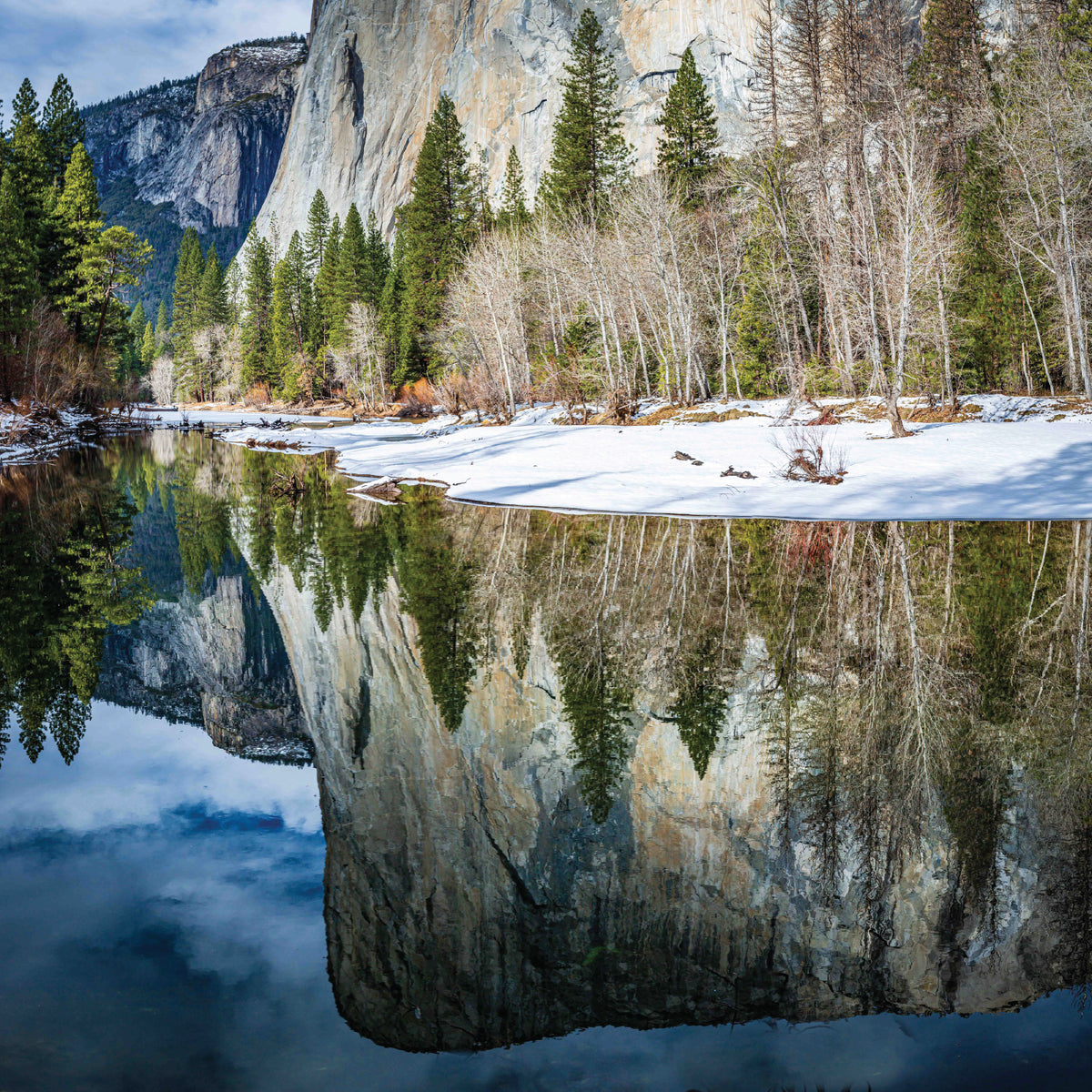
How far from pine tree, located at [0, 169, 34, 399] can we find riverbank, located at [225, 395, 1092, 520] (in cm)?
1504

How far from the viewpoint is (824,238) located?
98.5 feet

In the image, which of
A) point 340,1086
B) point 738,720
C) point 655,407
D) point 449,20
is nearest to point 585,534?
point 738,720

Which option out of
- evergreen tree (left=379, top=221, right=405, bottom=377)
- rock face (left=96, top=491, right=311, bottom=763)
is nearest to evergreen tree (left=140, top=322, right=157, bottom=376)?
evergreen tree (left=379, top=221, right=405, bottom=377)

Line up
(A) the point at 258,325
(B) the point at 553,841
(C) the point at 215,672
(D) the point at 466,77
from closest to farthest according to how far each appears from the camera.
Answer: (B) the point at 553,841 → (C) the point at 215,672 → (D) the point at 466,77 → (A) the point at 258,325

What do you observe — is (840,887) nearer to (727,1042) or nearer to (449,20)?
(727,1042)

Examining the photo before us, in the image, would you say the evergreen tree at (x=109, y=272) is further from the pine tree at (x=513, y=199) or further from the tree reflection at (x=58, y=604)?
the tree reflection at (x=58, y=604)

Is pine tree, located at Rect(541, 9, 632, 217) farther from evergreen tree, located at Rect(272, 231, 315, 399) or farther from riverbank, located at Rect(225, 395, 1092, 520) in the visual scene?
evergreen tree, located at Rect(272, 231, 315, 399)

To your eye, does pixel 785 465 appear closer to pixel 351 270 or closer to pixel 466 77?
pixel 351 270

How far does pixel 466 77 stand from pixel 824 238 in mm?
55997

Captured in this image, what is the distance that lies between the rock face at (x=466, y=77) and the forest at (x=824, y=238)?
14.5 ft

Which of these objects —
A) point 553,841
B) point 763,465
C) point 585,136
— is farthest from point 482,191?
point 553,841

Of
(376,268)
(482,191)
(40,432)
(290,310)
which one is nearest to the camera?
(40,432)

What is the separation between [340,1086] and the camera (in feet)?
8.47

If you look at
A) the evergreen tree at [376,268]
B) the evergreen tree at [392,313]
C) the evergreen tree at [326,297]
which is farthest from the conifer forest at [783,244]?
the evergreen tree at [326,297]
